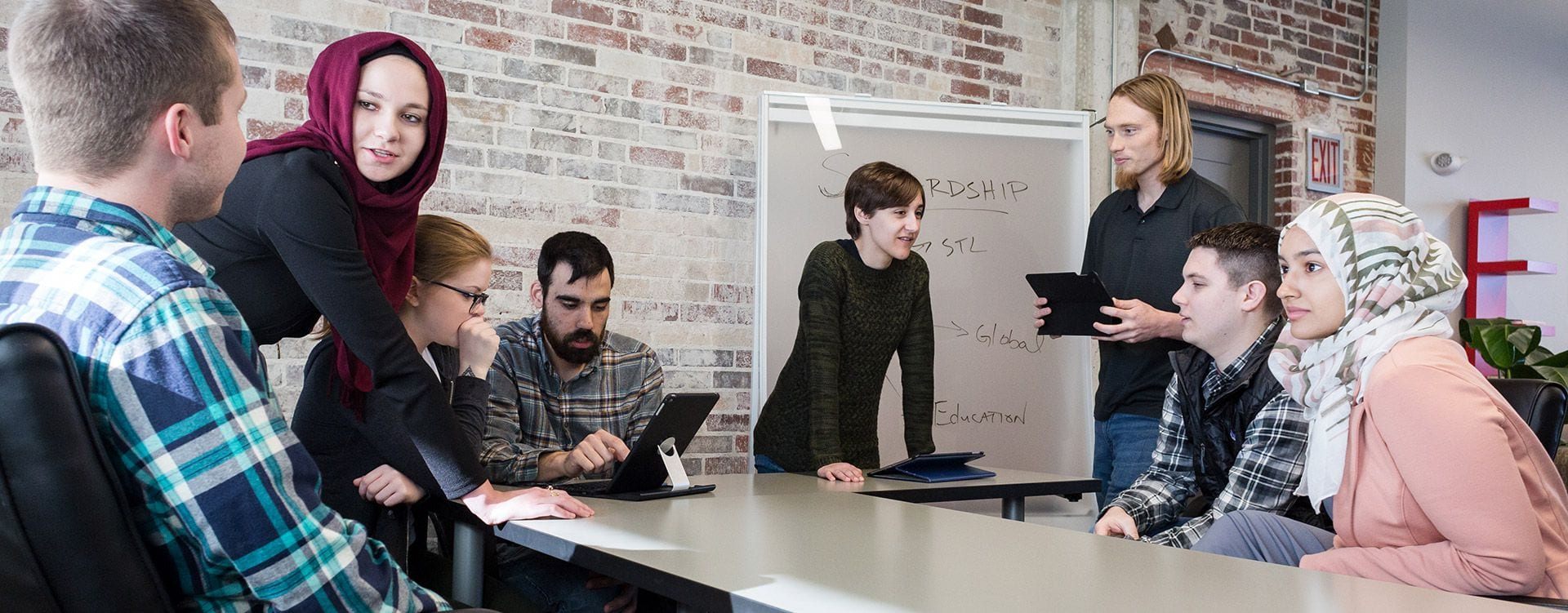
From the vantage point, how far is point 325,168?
181 cm

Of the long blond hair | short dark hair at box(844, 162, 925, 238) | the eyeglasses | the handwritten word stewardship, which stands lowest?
the eyeglasses

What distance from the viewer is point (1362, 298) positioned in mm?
1897

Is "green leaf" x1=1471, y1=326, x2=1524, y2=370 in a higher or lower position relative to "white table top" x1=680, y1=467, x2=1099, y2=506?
higher

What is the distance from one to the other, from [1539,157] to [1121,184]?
4320mm

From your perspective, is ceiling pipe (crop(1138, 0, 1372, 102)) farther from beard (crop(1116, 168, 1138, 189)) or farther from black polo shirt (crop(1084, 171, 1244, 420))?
black polo shirt (crop(1084, 171, 1244, 420))

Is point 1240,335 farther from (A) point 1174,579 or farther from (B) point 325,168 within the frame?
(B) point 325,168

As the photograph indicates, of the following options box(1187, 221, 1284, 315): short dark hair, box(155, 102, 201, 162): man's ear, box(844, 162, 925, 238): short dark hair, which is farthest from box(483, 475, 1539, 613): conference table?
box(844, 162, 925, 238): short dark hair

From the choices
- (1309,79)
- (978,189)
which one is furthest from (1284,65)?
(978,189)

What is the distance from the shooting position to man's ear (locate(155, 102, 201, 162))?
1084mm

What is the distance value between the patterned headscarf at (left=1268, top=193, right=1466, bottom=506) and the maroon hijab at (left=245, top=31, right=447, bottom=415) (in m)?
1.56

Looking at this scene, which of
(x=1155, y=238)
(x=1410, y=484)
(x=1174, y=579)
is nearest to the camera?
(x=1174, y=579)

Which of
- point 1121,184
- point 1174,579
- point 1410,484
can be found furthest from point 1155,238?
point 1174,579

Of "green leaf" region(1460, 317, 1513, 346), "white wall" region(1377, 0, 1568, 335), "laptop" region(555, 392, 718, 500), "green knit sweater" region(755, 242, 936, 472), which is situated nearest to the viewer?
"laptop" region(555, 392, 718, 500)

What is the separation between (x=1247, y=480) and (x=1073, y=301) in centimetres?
97
